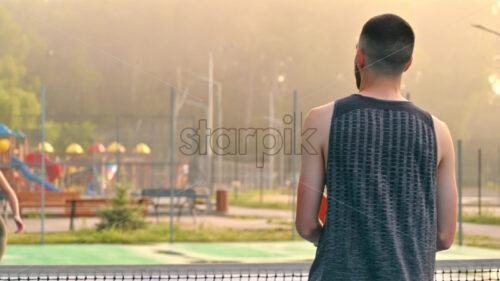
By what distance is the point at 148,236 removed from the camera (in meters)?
14.1

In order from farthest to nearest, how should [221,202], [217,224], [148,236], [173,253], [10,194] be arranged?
[221,202]
[217,224]
[148,236]
[173,253]
[10,194]

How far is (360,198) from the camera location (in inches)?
70.1

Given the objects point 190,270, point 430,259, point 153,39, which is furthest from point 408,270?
point 153,39

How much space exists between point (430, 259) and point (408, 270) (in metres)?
0.07

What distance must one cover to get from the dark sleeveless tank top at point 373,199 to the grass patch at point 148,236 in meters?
12.3

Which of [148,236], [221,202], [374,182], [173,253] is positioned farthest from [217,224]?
[374,182]

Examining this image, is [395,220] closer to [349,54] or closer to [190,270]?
[190,270]

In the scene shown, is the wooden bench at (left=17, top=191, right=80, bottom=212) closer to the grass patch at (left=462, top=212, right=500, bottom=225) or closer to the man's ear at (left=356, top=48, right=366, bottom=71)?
the grass patch at (left=462, top=212, right=500, bottom=225)

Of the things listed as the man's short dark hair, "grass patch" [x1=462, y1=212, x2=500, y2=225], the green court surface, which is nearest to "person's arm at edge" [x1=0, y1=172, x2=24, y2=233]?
the man's short dark hair

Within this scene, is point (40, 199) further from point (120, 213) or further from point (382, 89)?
point (382, 89)

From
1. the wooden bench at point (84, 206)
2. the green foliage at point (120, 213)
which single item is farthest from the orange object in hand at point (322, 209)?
the wooden bench at point (84, 206)

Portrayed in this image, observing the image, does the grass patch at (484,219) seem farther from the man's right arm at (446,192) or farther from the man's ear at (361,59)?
the man's ear at (361,59)

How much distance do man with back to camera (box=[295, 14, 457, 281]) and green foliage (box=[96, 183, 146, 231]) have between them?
493 inches

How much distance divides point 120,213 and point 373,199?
12.8 m
